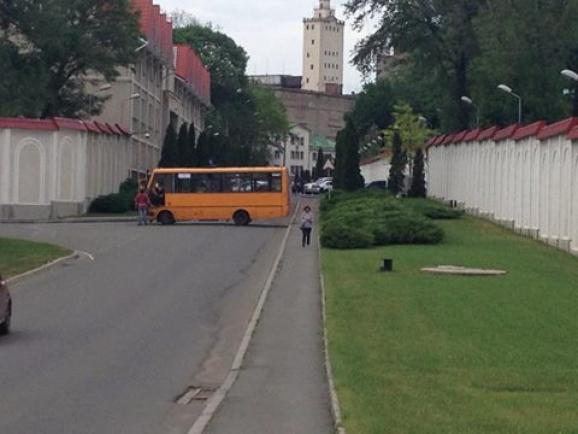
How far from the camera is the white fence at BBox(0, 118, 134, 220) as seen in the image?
6406 centimetres

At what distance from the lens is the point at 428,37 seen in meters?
75.8

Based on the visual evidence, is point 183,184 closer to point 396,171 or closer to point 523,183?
point 396,171

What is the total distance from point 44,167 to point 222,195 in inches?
337

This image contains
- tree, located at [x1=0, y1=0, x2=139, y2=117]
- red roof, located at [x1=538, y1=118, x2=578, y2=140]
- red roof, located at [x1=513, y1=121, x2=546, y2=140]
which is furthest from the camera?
tree, located at [x1=0, y1=0, x2=139, y2=117]

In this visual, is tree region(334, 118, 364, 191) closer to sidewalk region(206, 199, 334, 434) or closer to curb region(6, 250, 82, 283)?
curb region(6, 250, 82, 283)

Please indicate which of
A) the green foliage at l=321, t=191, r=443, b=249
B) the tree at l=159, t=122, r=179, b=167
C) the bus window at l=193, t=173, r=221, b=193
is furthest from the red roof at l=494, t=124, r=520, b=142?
the tree at l=159, t=122, r=179, b=167

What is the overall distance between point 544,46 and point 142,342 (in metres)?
46.0

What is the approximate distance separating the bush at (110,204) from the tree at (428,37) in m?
14.3

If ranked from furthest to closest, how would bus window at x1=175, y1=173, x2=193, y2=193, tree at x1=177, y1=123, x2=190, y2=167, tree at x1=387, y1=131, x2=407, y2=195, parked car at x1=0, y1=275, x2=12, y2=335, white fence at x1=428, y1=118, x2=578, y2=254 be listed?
tree at x1=177, y1=123, x2=190, y2=167
tree at x1=387, y1=131, x2=407, y2=195
bus window at x1=175, y1=173, x2=193, y2=193
white fence at x1=428, y1=118, x2=578, y2=254
parked car at x1=0, y1=275, x2=12, y2=335

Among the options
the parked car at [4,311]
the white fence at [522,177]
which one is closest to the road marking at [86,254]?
the white fence at [522,177]

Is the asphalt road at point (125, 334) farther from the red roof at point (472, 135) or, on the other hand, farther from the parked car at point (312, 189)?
the parked car at point (312, 189)

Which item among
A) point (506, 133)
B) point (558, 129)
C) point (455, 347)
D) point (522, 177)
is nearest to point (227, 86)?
point (506, 133)

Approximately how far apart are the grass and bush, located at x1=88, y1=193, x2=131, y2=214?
25.1 meters

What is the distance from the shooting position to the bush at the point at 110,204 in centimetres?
7188
